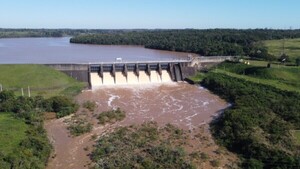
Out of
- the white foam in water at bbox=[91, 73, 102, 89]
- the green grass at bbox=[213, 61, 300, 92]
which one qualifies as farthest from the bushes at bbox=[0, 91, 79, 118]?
the green grass at bbox=[213, 61, 300, 92]

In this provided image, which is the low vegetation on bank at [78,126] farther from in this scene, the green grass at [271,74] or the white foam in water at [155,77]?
the green grass at [271,74]

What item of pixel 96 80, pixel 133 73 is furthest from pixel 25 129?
pixel 133 73

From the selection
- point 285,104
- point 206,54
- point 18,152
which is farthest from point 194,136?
point 206,54

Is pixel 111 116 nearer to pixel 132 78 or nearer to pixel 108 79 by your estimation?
pixel 108 79

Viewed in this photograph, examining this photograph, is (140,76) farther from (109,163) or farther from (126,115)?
(109,163)

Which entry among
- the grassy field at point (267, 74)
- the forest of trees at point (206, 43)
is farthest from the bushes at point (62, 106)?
the forest of trees at point (206, 43)

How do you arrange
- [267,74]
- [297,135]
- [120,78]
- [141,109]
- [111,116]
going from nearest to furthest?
[297,135] → [111,116] → [141,109] → [267,74] → [120,78]

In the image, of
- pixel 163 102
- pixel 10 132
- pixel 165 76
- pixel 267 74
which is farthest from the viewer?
pixel 165 76
